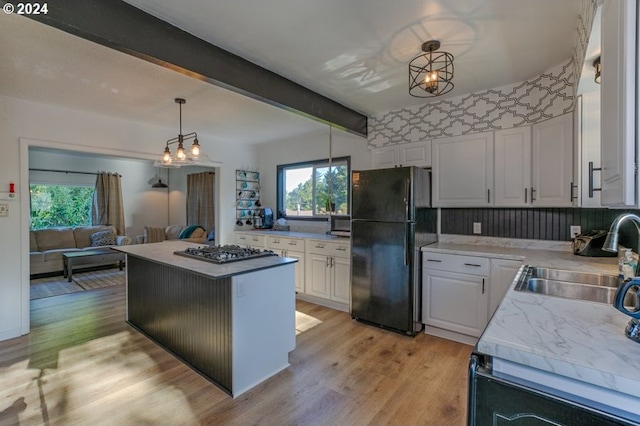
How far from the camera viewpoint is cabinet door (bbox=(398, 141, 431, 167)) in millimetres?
3365

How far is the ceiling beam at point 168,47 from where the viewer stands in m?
1.54

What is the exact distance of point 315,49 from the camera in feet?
7.41

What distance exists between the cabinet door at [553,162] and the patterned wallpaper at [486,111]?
5.0 inches

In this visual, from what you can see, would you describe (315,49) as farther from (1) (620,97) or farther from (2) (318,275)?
(2) (318,275)

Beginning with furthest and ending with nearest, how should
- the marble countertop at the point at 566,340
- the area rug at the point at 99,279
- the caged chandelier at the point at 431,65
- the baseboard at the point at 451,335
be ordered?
the area rug at the point at 99,279 < the baseboard at the point at 451,335 < the caged chandelier at the point at 431,65 < the marble countertop at the point at 566,340

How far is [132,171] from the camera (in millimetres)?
7582

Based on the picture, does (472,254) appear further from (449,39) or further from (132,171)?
(132,171)

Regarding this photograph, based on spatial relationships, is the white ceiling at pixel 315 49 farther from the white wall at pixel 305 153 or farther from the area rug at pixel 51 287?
the area rug at pixel 51 287

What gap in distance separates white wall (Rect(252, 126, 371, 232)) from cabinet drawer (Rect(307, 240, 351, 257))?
2.29ft

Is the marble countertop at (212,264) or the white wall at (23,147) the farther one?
the white wall at (23,147)

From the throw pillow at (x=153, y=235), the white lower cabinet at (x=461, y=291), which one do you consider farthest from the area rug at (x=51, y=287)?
the white lower cabinet at (x=461, y=291)

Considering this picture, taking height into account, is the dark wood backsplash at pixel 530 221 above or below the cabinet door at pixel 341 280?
above

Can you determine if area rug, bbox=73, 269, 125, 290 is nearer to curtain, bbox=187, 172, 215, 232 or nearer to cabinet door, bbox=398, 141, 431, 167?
curtain, bbox=187, 172, 215, 232

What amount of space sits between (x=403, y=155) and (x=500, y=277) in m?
1.67
